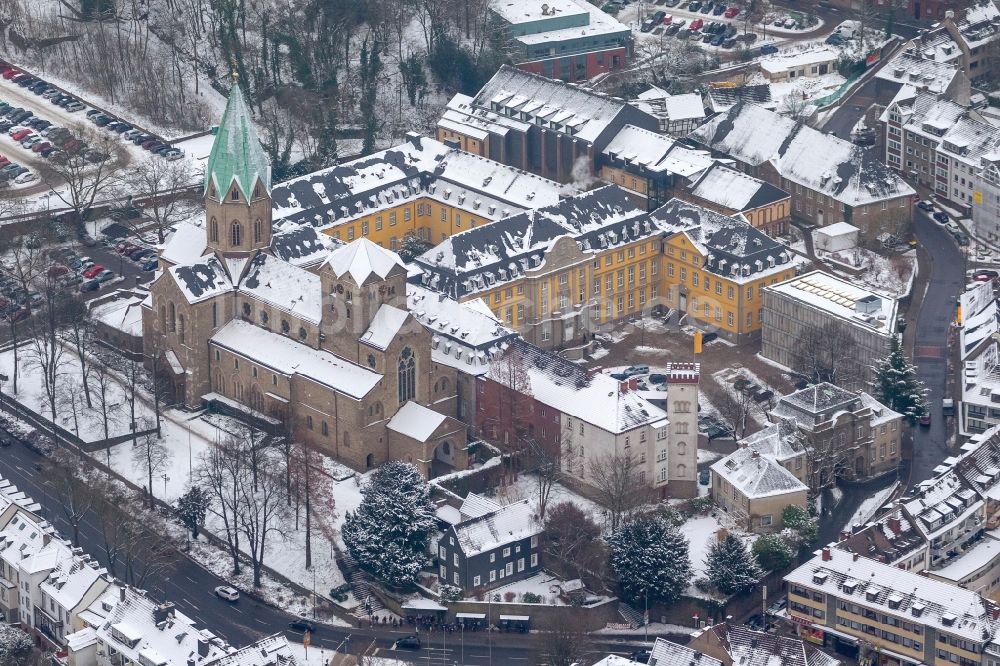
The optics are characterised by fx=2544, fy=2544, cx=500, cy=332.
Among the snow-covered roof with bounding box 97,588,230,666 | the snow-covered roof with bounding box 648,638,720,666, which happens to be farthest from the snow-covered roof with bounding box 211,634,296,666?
the snow-covered roof with bounding box 648,638,720,666

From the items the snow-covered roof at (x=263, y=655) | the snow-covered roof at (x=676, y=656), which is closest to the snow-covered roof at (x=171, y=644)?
the snow-covered roof at (x=263, y=655)

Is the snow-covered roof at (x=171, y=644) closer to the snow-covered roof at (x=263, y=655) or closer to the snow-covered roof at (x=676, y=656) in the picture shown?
the snow-covered roof at (x=263, y=655)

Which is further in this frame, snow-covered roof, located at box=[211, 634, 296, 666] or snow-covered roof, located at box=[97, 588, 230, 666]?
snow-covered roof, located at box=[97, 588, 230, 666]

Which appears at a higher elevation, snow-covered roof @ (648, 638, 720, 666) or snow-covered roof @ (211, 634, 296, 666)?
snow-covered roof @ (211, 634, 296, 666)

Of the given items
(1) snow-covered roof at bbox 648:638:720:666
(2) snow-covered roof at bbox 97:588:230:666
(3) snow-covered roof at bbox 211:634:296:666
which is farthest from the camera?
(2) snow-covered roof at bbox 97:588:230:666

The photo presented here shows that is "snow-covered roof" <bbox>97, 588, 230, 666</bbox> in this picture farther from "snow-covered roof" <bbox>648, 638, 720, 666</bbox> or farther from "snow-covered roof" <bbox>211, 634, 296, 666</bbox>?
"snow-covered roof" <bbox>648, 638, 720, 666</bbox>

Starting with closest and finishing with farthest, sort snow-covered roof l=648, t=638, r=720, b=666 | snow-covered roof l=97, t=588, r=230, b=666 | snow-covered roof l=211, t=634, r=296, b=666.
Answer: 1. snow-covered roof l=211, t=634, r=296, b=666
2. snow-covered roof l=648, t=638, r=720, b=666
3. snow-covered roof l=97, t=588, r=230, b=666

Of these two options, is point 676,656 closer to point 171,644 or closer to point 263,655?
point 263,655

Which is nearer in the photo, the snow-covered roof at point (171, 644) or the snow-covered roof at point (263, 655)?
the snow-covered roof at point (263, 655)

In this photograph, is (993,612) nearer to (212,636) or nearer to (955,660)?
(955,660)

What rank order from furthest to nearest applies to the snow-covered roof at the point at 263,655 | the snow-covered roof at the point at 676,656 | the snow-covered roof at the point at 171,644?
1. the snow-covered roof at the point at 171,644
2. the snow-covered roof at the point at 676,656
3. the snow-covered roof at the point at 263,655
